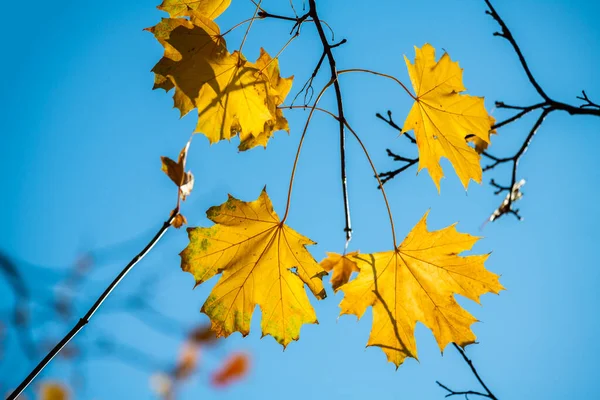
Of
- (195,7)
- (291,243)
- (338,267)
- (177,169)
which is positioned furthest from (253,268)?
(195,7)

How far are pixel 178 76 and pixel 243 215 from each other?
65cm

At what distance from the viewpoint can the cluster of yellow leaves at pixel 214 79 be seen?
1.91 meters

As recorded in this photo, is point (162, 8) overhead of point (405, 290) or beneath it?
overhead

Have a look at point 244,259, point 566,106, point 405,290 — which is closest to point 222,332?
point 244,259

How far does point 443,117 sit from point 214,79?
1071mm

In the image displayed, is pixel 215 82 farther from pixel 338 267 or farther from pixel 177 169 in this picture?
pixel 338 267

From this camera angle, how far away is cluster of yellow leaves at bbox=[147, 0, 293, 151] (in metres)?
1.91

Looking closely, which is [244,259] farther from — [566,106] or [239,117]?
[566,106]

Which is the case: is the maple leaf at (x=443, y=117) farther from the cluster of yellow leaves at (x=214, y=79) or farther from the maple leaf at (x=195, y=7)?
the maple leaf at (x=195, y=7)

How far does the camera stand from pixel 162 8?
2082mm

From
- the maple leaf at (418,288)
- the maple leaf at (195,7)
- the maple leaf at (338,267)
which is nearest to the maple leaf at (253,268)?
the maple leaf at (418,288)

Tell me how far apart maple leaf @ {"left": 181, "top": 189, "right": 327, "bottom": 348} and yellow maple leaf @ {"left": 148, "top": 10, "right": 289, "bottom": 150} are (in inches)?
17.4

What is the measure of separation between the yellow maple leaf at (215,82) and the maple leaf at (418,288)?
0.84 metres

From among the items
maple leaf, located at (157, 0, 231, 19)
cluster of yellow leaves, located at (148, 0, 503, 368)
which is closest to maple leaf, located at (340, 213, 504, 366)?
cluster of yellow leaves, located at (148, 0, 503, 368)
